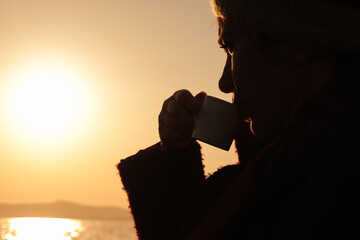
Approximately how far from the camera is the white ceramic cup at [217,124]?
6.90 feet

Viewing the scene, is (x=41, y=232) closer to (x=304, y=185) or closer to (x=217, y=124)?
(x=217, y=124)

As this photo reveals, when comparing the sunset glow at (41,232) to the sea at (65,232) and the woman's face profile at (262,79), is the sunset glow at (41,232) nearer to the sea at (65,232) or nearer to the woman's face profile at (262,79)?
the sea at (65,232)

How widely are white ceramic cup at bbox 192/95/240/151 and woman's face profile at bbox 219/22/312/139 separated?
0.19m

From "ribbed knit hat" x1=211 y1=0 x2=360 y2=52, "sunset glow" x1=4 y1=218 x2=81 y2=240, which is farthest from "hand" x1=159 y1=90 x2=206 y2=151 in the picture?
"sunset glow" x1=4 y1=218 x2=81 y2=240

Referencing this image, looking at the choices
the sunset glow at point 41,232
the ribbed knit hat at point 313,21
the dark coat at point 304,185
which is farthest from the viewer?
the sunset glow at point 41,232

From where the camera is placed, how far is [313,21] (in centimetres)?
164

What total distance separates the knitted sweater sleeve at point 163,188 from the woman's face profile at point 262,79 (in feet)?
1.74

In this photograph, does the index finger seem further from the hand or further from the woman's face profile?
the woman's face profile

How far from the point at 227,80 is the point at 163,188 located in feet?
2.25

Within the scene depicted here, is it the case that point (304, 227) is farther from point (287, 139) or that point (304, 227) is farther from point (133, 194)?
point (133, 194)

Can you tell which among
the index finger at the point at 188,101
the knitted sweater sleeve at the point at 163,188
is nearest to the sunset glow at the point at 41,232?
the knitted sweater sleeve at the point at 163,188

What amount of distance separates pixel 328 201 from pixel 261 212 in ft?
0.70

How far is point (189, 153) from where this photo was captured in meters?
2.34

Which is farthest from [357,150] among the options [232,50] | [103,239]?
[103,239]
